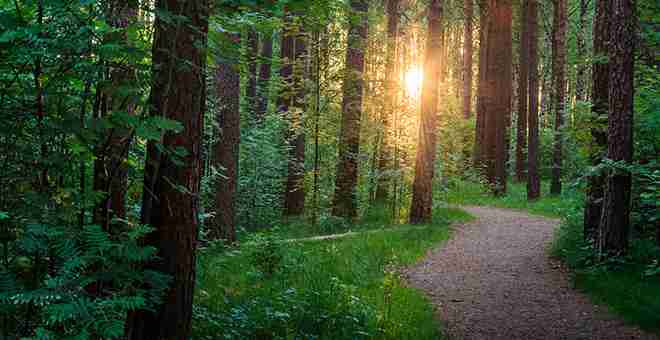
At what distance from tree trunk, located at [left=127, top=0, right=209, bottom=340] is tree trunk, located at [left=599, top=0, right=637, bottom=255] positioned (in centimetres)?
655

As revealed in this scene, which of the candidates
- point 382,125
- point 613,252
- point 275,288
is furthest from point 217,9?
point 382,125

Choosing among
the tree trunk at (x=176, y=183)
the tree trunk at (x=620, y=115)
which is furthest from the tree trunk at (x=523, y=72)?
the tree trunk at (x=176, y=183)

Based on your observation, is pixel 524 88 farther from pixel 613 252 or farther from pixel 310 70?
pixel 613 252

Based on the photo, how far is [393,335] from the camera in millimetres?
5457

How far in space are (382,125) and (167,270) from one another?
12251 mm

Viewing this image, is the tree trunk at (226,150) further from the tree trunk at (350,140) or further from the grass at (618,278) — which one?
the grass at (618,278)

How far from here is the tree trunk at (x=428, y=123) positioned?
13.3 m

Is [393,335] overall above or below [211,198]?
below

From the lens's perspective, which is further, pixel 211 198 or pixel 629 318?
pixel 211 198

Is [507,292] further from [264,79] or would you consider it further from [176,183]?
[264,79]

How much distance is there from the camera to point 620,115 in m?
7.80

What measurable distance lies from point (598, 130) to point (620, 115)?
4.05ft

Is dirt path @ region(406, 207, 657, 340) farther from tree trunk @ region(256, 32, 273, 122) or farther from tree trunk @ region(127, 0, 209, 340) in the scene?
tree trunk @ region(256, 32, 273, 122)

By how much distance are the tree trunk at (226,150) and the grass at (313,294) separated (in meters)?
0.94
